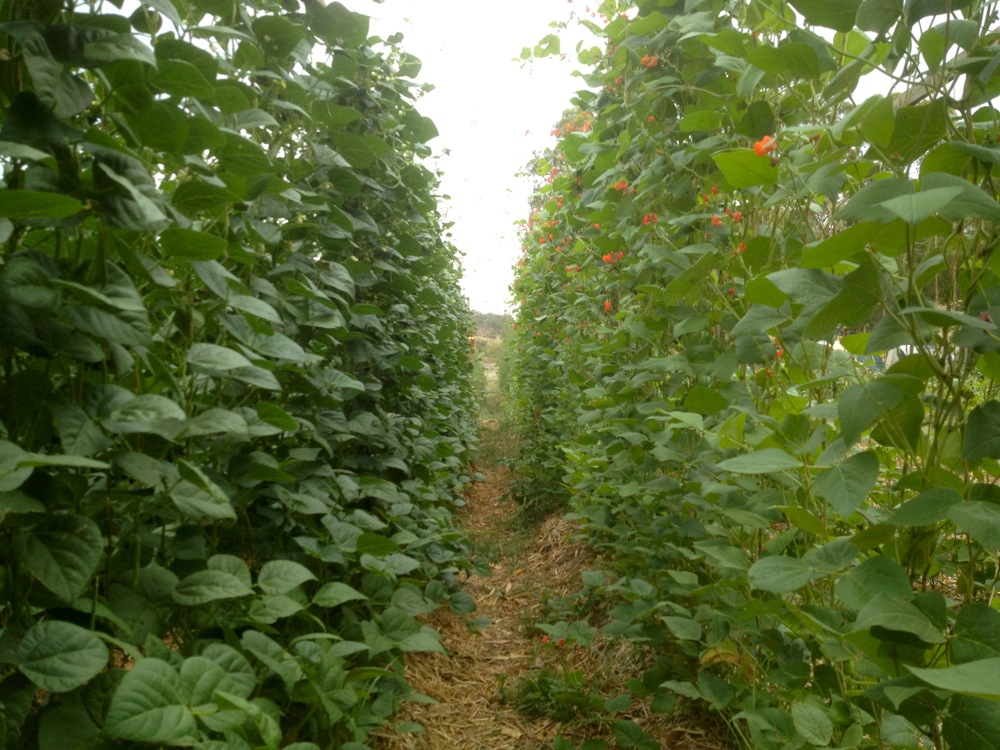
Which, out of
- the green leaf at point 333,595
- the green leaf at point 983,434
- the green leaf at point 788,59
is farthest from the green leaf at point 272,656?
the green leaf at point 788,59

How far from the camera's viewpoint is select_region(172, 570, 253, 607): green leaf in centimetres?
115

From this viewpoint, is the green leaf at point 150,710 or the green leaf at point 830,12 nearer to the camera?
the green leaf at point 150,710

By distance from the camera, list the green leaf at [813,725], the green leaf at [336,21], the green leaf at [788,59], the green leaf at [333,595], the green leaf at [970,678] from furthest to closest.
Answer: the green leaf at [336,21] → the green leaf at [333,595] → the green leaf at [813,725] → the green leaf at [788,59] → the green leaf at [970,678]

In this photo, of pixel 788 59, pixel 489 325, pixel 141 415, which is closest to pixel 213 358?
pixel 141 415

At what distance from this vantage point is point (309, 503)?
5.78 feet

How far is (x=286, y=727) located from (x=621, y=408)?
1691mm

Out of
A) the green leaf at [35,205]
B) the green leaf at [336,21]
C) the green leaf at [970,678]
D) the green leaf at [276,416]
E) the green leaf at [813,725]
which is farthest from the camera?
the green leaf at [336,21]

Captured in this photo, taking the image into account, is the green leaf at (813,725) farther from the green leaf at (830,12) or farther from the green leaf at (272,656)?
the green leaf at (830,12)

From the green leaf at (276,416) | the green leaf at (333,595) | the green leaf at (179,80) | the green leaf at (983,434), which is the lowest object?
the green leaf at (333,595)

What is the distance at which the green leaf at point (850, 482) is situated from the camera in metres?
0.93

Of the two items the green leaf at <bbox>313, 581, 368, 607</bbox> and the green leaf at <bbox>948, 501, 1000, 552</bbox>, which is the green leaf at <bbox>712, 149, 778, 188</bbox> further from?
the green leaf at <bbox>313, 581, 368, 607</bbox>

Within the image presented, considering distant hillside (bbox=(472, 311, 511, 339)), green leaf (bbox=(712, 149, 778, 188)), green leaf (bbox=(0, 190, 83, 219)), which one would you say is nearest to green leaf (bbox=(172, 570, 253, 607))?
green leaf (bbox=(0, 190, 83, 219))

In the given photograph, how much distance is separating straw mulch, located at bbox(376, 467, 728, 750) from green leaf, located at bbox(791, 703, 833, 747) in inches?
34.7

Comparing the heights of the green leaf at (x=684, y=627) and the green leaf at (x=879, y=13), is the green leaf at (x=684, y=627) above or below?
below
